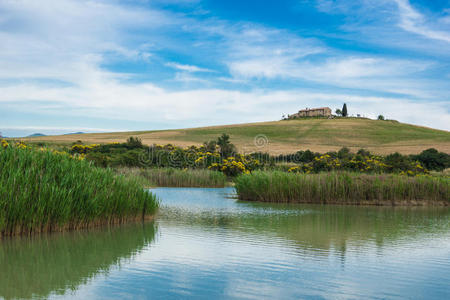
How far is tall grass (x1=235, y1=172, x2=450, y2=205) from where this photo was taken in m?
17.5

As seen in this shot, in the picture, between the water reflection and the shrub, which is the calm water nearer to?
the water reflection

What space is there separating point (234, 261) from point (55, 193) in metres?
4.02

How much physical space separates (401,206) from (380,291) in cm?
1256

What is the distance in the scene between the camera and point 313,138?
69.1m

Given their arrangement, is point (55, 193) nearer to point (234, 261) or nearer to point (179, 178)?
point (234, 261)

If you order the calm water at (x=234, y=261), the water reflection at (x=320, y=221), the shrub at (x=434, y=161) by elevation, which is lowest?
the water reflection at (x=320, y=221)

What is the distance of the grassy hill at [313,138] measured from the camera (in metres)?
58.5

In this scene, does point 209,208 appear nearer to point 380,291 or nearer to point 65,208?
point 65,208

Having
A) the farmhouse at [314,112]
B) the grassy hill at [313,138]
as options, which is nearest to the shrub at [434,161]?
the grassy hill at [313,138]

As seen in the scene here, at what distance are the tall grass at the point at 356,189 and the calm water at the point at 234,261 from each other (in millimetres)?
5084

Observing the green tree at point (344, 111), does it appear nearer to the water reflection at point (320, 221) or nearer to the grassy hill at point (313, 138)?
the grassy hill at point (313, 138)

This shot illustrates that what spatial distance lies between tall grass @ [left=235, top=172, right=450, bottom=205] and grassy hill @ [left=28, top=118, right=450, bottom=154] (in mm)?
34446

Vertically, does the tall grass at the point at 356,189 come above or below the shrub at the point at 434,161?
below

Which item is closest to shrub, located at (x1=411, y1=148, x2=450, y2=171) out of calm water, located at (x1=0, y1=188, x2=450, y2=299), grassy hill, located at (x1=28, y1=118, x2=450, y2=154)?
grassy hill, located at (x1=28, y1=118, x2=450, y2=154)
